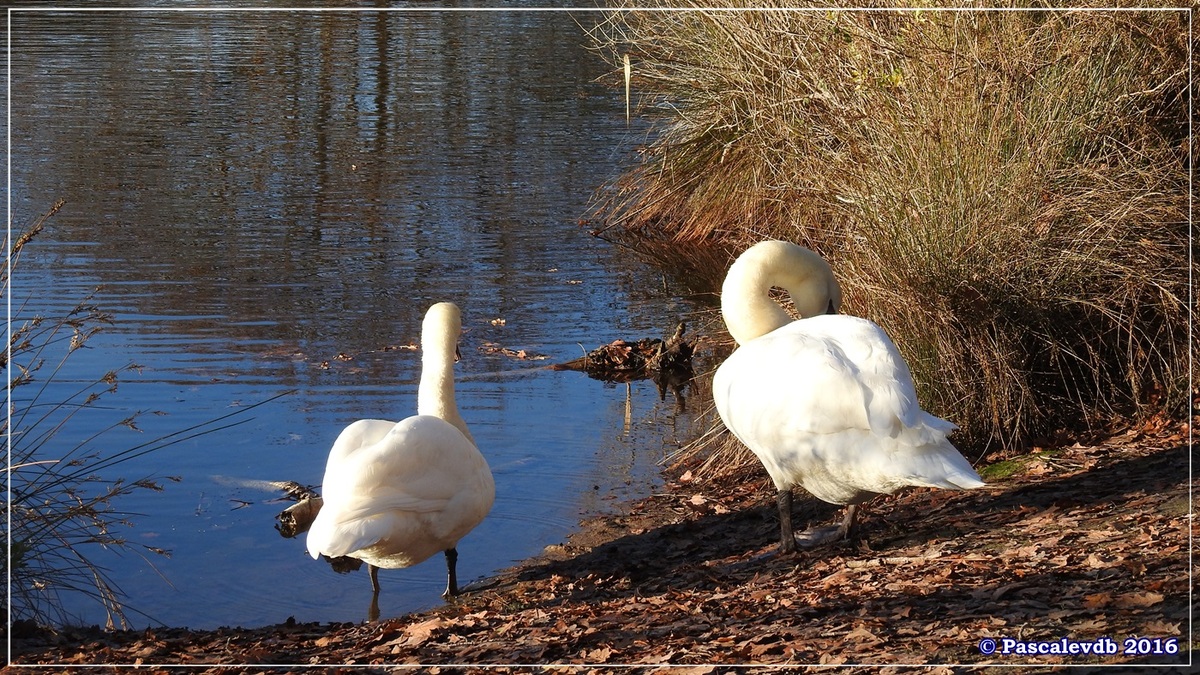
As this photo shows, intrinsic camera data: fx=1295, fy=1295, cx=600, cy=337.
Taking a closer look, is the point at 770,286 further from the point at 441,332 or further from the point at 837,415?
the point at 441,332

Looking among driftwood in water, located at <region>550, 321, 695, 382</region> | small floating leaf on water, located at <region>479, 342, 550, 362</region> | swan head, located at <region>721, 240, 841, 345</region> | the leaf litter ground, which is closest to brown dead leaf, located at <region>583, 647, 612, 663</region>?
the leaf litter ground

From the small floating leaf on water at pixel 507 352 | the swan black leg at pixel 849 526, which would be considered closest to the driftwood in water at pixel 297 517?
the swan black leg at pixel 849 526

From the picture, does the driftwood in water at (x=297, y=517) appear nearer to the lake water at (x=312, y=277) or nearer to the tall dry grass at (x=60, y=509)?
the lake water at (x=312, y=277)

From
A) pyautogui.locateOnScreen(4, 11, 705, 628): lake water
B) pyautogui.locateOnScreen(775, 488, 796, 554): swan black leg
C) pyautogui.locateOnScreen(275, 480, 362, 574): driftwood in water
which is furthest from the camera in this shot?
pyautogui.locateOnScreen(4, 11, 705, 628): lake water

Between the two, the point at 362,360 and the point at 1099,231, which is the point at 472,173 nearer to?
the point at 362,360

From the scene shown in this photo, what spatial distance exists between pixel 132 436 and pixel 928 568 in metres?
5.42

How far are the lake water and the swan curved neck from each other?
79cm

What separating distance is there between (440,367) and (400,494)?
4.16 feet

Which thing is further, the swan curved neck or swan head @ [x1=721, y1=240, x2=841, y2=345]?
the swan curved neck

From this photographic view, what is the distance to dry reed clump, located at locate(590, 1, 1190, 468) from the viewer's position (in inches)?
278

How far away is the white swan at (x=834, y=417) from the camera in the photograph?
5129 mm

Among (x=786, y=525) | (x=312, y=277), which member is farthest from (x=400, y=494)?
(x=312, y=277)

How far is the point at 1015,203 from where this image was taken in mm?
7105

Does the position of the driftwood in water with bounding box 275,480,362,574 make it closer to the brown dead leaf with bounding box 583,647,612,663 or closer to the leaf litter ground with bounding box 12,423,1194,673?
the leaf litter ground with bounding box 12,423,1194,673
